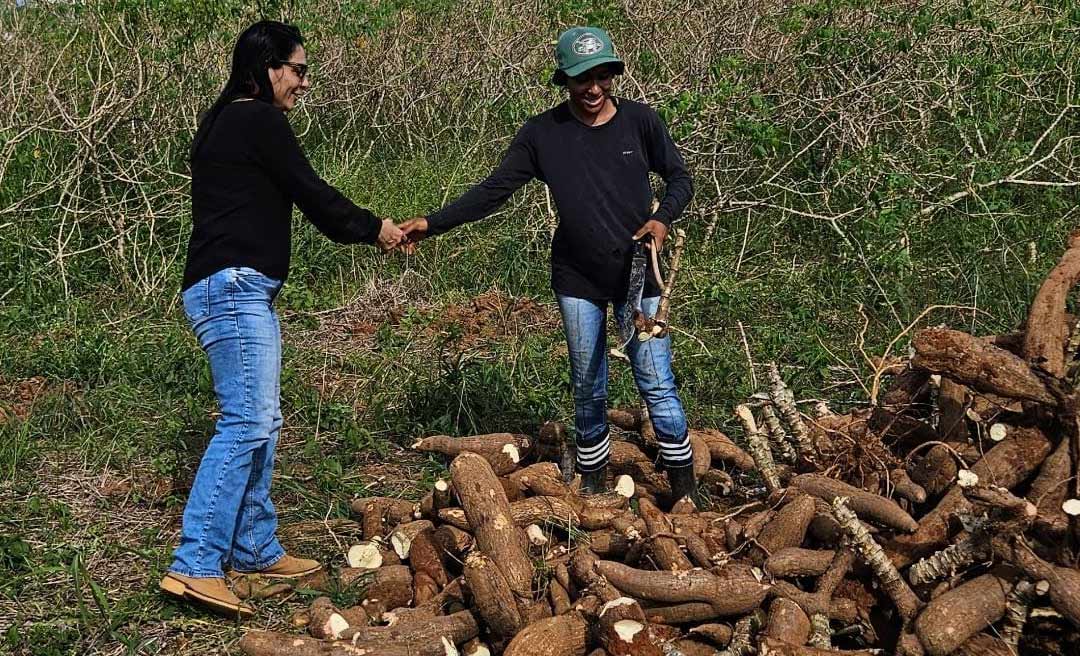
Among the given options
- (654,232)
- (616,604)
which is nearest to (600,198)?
(654,232)

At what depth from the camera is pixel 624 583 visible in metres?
3.09

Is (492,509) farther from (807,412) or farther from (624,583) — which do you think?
(807,412)

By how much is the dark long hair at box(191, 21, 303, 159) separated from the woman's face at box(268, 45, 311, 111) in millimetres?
13

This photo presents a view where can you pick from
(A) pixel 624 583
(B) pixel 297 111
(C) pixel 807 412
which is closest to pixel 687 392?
(C) pixel 807 412

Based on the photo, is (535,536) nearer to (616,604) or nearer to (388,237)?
(616,604)

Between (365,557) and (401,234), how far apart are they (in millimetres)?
1138

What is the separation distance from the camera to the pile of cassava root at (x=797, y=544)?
292 cm

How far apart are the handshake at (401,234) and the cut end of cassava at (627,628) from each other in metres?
1.62

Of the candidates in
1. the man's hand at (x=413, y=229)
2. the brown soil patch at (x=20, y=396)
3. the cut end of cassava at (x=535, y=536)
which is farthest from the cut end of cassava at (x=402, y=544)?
the brown soil patch at (x=20, y=396)

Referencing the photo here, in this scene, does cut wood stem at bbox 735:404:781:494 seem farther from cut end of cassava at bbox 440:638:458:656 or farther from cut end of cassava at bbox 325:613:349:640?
cut end of cassava at bbox 325:613:349:640

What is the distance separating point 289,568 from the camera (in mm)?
3686

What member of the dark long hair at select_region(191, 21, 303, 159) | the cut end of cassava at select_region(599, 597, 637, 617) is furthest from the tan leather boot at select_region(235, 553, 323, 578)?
the dark long hair at select_region(191, 21, 303, 159)

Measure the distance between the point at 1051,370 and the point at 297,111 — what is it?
628 centimetres

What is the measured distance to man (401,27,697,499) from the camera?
362 centimetres
